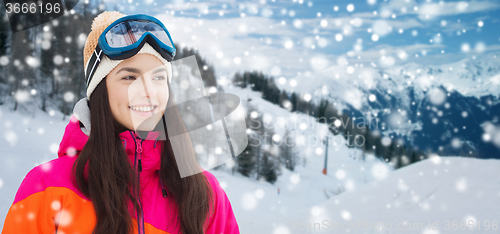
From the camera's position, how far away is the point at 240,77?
81.4 meters

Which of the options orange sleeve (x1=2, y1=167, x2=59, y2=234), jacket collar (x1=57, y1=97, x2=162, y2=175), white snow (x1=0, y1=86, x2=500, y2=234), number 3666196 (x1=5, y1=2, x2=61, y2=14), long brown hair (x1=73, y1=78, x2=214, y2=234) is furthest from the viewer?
number 3666196 (x1=5, y1=2, x2=61, y2=14)

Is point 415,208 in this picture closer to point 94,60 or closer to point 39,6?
point 94,60

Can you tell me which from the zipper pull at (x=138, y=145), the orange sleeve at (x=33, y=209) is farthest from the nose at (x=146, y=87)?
the orange sleeve at (x=33, y=209)

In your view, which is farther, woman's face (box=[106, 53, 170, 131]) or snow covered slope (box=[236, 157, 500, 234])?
snow covered slope (box=[236, 157, 500, 234])

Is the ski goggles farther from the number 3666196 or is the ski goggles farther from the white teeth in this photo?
the number 3666196

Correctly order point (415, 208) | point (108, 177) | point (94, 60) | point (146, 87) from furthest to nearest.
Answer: point (415, 208) → point (94, 60) → point (146, 87) → point (108, 177)

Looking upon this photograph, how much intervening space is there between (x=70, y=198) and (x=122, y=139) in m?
0.39

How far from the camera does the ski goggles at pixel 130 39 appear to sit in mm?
1484

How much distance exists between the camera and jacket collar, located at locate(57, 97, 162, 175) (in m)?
1.44

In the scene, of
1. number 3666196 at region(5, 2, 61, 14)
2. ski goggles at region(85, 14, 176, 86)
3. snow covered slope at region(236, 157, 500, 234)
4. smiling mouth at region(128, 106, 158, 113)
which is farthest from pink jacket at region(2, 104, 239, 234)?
number 3666196 at region(5, 2, 61, 14)

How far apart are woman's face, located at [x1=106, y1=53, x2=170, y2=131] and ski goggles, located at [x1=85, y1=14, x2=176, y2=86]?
7 cm

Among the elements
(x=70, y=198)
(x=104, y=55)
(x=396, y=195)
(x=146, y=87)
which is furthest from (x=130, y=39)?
(x=396, y=195)

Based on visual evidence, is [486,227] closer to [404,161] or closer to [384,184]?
[384,184]

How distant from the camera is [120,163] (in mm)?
1414
